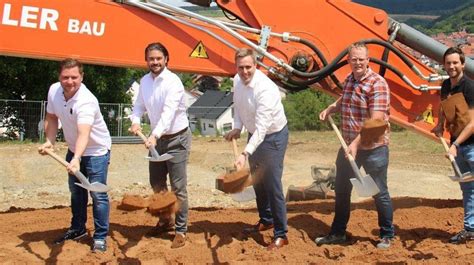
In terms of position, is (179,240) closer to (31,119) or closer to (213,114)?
(31,119)

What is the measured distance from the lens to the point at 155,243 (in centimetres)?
596

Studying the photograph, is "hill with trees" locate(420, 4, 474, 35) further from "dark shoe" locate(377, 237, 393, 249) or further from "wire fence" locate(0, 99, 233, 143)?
"dark shoe" locate(377, 237, 393, 249)

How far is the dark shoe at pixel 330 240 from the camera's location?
6051mm

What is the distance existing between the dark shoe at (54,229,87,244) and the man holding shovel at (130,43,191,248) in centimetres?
81

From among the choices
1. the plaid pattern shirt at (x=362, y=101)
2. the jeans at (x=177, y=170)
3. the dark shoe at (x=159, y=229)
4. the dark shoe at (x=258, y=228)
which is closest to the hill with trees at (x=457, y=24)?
the dark shoe at (x=258, y=228)

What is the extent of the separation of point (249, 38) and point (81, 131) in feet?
7.19

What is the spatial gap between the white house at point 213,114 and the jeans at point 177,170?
33156mm

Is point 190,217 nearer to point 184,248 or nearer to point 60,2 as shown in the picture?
point 184,248

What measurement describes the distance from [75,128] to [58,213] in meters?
2.11

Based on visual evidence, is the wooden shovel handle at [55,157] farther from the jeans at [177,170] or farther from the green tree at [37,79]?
the green tree at [37,79]

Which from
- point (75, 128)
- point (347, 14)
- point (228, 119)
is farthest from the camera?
point (228, 119)

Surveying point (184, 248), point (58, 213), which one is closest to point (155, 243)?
point (184, 248)

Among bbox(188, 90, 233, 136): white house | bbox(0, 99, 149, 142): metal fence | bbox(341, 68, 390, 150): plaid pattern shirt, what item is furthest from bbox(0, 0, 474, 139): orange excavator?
bbox(188, 90, 233, 136): white house

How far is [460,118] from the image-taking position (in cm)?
579
